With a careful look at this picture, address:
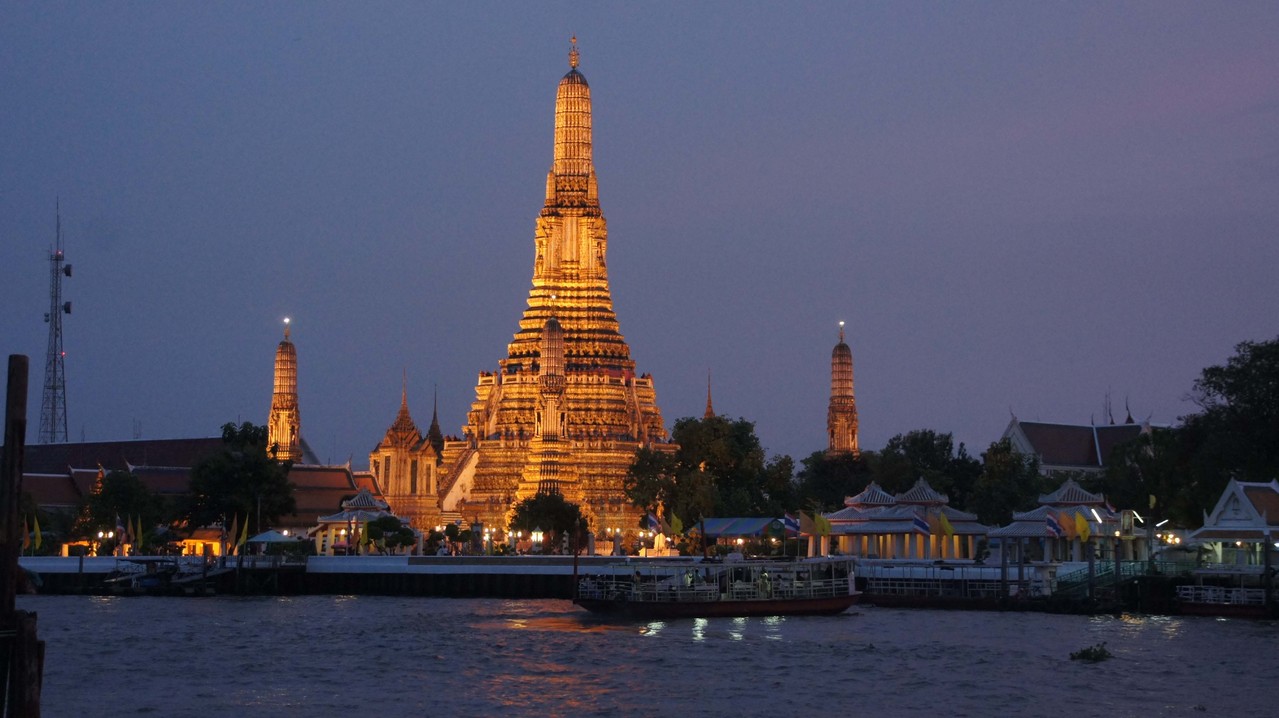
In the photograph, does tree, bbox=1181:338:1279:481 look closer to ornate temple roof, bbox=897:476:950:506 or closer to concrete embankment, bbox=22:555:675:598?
ornate temple roof, bbox=897:476:950:506

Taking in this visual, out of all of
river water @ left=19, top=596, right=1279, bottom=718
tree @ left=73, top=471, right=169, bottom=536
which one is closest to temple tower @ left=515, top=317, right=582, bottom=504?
tree @ left=73, top=471, right=169, bottom=536

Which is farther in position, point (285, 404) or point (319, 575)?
point (285, 404)

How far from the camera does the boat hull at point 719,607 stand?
64.8 metres

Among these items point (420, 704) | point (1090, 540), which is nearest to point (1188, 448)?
point (1090, 540)

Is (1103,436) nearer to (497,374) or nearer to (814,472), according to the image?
(814,472)

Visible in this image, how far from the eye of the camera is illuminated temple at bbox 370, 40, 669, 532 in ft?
355

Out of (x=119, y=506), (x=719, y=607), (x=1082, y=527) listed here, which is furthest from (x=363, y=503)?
(x=1082, y=527)

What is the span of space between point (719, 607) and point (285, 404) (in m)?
60.7

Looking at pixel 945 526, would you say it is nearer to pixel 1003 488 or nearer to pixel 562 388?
pixel 1003 488

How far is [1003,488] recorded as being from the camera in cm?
9050

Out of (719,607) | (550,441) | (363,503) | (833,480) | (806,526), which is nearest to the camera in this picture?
(719,607)

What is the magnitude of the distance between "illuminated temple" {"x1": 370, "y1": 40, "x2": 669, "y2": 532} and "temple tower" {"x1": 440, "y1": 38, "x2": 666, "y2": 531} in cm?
6

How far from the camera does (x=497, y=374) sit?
117875 millimetres

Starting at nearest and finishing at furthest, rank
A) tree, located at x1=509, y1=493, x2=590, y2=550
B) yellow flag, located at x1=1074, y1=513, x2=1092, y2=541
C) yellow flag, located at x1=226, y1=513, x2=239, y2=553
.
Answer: yellow flag, located at x1=1074, y1=513, x2=1092, y2=541
yellow flag, located at x1=226, y1=513, x2=239, y2=553
tree, located at x1=509, y1=493, x2=590, y2=550
